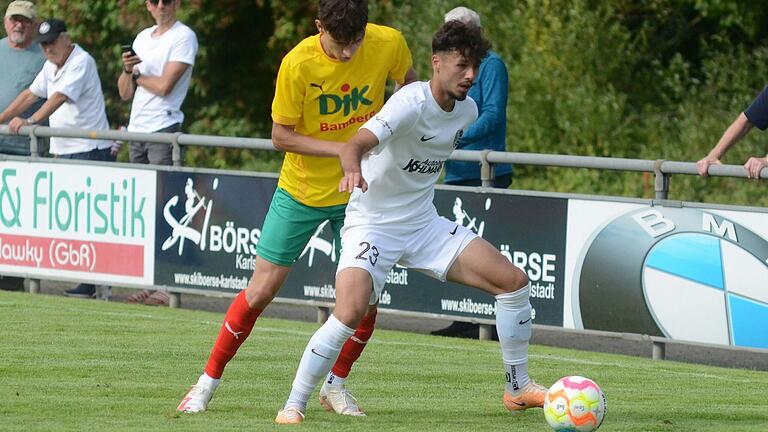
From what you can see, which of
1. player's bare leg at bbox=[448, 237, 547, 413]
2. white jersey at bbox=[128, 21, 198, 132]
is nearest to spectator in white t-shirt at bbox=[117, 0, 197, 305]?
white jersey at bbox=[128, 21, 198, 132]

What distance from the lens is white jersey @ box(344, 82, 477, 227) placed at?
7.69 metres

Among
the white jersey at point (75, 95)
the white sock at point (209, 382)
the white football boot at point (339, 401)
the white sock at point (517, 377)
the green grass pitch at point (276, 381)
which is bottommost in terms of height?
the green grass pitch at point (276, 381)

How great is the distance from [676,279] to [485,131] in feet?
6.12

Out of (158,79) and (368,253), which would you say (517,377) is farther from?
(158,79)

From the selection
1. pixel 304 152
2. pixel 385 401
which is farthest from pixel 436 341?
pixel 304 152

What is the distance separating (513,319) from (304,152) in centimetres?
133

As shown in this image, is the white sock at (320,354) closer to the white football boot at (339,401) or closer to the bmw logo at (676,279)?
the white football boot at (339,401)

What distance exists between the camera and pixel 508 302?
8.05 metres

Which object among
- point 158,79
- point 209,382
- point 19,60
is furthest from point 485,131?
point 19,60

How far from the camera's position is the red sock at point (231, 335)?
810cm

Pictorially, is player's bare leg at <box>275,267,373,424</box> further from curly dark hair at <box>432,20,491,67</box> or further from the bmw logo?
the bmw logo

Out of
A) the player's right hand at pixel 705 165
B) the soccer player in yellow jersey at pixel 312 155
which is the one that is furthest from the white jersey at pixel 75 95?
the soccer player in yellow jersey at pixel 312 155

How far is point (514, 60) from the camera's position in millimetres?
22438

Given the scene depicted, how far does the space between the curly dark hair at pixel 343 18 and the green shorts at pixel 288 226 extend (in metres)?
0.90
